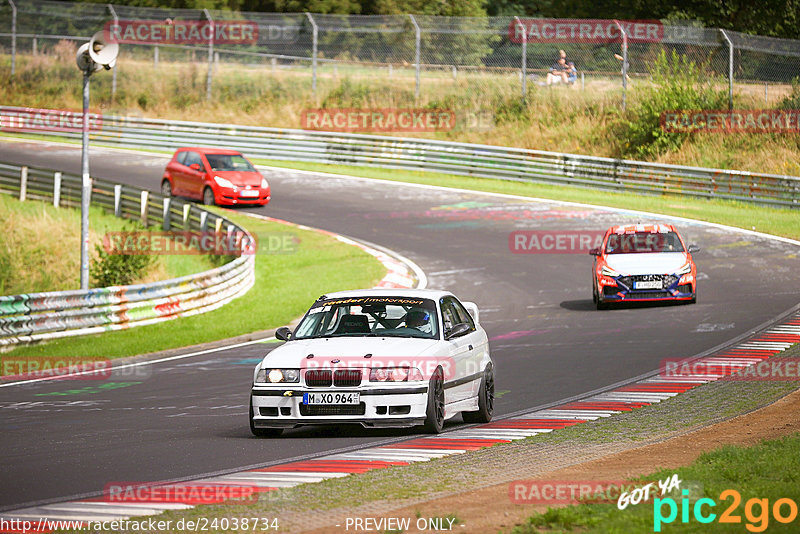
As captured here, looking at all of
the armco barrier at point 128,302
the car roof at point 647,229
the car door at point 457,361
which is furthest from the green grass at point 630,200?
the car door at point 457,361

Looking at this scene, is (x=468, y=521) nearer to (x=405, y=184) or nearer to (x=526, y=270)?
(x=526, y=270)

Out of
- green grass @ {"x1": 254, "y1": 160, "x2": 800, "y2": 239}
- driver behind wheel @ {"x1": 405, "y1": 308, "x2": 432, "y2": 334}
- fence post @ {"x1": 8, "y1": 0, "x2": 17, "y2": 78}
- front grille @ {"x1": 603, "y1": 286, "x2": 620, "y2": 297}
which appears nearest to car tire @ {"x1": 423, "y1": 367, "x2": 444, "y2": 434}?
driver behind wheel @ {"x1": 405, "y1": 308, "x2": 432, "y2": 334}

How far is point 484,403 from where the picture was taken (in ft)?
38.3

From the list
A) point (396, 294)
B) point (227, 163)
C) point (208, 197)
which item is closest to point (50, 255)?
point (208, 197)

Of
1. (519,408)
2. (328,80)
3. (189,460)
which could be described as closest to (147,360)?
(519,408)

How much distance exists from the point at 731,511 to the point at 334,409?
454 cm

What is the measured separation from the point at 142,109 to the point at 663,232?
111 ft

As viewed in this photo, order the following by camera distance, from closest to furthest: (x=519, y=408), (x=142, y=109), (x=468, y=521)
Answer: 1. (x=468, y=521)
2. (x=519, y=408)
3. (x=142, y=109)

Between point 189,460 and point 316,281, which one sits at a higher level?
point 189,460

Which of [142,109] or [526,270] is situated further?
[142,109]

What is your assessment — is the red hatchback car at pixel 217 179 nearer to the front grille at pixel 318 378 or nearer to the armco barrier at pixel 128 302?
the armco barrier at pixel 128 302

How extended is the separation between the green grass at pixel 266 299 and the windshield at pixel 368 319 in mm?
7193

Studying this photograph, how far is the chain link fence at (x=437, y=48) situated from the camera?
38781 mm

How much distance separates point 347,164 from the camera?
1702 inches
